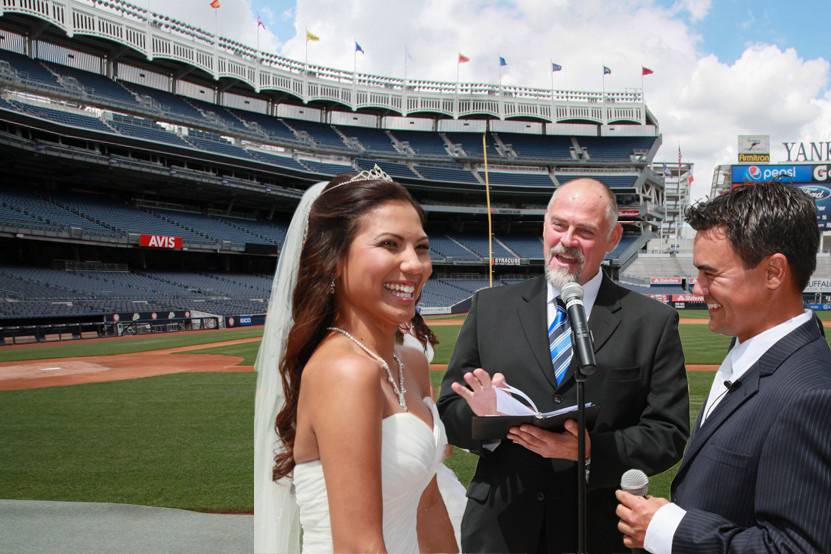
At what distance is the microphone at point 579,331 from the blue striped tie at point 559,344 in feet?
1.46

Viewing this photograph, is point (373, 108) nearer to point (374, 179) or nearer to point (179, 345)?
point (179, 345)

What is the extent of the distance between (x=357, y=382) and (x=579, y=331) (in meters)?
0.81

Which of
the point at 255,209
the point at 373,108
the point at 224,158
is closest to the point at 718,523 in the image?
the point at 224,158

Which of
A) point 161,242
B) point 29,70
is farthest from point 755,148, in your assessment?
point 29,70

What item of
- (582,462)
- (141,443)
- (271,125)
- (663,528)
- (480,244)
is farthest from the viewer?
(480,244)

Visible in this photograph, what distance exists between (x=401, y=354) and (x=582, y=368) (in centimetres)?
80

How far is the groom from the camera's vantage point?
2598 mm

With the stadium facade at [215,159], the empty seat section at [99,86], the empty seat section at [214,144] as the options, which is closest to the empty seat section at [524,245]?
the stadium facade at [215,159]

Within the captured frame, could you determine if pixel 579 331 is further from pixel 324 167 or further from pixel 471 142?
pixel 471 142

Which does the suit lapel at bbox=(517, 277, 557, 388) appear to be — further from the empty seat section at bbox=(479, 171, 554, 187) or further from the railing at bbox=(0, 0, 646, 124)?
the empty seat section at bbox=(479, 171, 554, 187)

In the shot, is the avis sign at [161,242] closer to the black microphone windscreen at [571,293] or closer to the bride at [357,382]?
the bride at [357,382]

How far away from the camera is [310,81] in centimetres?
5628

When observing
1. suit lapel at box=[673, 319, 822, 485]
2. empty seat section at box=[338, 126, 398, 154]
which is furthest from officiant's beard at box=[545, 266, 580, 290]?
empty seat section at box=[338, 126, 398, 154]

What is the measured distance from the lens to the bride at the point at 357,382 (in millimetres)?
1805
